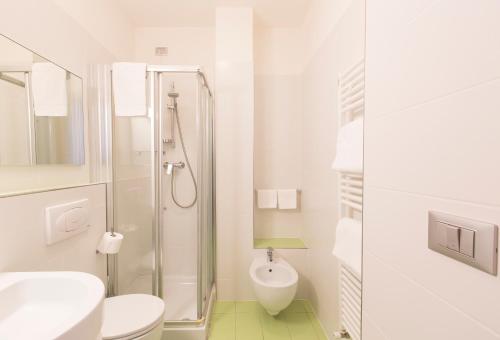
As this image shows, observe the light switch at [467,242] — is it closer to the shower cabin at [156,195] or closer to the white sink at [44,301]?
the white sink at [44,301]

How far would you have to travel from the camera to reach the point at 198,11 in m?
2.16

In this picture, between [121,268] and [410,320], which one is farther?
[121,268]

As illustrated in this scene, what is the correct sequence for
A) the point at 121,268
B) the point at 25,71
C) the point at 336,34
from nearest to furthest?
the point at 25,71
the point at 336,34
the point at 121,268

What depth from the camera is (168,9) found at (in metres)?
2.13

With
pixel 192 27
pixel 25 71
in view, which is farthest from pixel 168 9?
pixel 25 71

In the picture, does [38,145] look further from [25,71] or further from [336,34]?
[336,34]

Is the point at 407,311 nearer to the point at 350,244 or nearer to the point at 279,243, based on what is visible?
the point at 350,244

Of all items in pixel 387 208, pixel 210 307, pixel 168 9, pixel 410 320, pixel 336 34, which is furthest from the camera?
pixel 168 9

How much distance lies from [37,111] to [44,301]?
0.87m

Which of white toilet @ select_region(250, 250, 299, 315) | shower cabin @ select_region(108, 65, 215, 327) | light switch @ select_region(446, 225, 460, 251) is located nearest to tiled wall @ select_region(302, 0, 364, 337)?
white toilet @ select_region(250, 250, 299, 315)

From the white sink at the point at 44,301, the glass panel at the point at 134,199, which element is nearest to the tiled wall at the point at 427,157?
the white sink at the point at 44,301

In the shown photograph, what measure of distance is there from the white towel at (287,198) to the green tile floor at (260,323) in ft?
2.90

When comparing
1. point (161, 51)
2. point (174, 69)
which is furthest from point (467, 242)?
point (161, 51)

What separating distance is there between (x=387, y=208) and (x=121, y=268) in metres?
1.79
